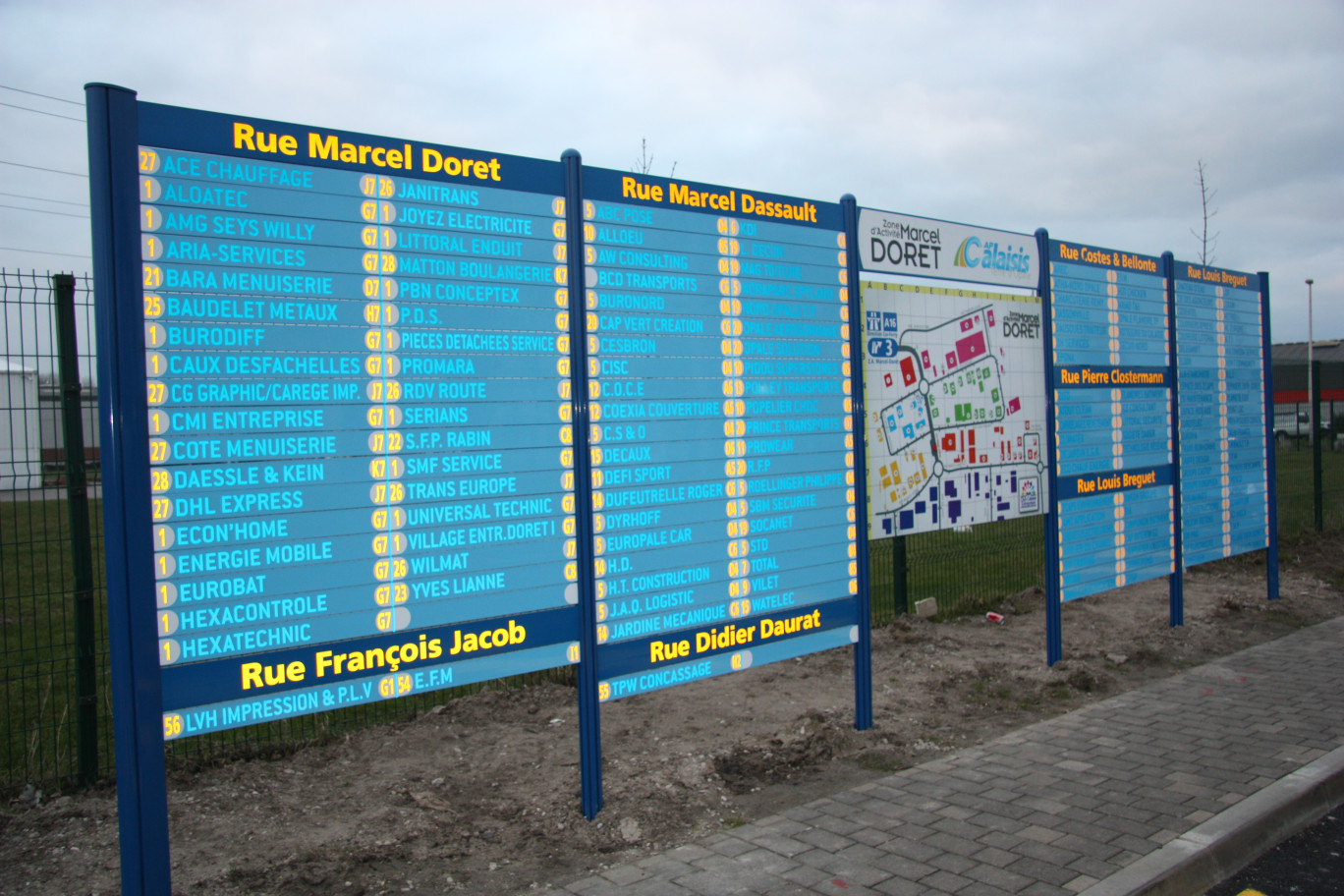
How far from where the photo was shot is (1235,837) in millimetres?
4441

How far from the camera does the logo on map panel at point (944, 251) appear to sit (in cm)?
636

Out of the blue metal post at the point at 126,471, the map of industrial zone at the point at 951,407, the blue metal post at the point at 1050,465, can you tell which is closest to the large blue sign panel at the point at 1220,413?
the blue metal post at the point at 1050,465

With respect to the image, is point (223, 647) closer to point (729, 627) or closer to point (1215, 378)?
point (729, 627)

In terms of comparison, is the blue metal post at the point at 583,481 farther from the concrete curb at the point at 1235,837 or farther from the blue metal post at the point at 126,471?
the concrete curb at the point at 1235,837

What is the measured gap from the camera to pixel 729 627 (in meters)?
5.32

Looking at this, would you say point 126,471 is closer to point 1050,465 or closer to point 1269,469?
point 1050,465

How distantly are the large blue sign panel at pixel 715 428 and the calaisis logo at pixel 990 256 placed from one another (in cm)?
151

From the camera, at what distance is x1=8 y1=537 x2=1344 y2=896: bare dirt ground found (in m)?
4.22

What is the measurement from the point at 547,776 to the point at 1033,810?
2673mm

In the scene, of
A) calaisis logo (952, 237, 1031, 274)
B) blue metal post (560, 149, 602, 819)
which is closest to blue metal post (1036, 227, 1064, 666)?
calaisis logo (952, 237, 1031, 274)

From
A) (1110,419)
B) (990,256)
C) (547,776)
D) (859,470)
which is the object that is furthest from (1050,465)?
(547,776)

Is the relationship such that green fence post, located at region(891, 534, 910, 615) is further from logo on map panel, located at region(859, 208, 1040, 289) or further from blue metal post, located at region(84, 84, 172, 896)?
blue metal post, located at region(84, 84, 172, 896)

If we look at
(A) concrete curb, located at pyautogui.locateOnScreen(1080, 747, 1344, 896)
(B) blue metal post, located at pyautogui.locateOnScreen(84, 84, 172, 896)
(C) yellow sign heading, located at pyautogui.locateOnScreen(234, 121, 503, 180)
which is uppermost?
(C) yellow sign heading, located at pyautogui.locateOnScreen(234, 121, 503, 180)

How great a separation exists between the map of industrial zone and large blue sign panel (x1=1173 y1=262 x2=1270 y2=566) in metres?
2.57
